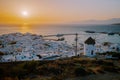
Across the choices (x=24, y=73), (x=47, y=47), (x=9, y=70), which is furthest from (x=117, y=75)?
(x=47, y=47)

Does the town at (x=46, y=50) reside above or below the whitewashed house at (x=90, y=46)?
below

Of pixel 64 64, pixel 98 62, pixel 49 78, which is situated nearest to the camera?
pixel 49 78

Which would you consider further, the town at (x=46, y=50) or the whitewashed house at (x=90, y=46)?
the town at (x=46, y=50)

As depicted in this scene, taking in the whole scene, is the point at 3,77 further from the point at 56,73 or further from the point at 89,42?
the point at 89,42

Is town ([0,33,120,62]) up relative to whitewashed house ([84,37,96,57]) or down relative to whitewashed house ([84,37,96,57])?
down

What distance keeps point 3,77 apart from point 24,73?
57.7 inches

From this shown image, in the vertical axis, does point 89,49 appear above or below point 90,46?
below

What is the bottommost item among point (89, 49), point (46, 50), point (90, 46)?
point (46, 50)

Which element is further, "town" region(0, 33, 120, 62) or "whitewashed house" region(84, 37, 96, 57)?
"town" region(0, 33, 120, 62)

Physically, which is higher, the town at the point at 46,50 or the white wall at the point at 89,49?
the white wall at the point at 89,49

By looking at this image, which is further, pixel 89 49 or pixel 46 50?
pixel 46 50

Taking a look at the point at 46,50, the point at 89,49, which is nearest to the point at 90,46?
the point at 89,49

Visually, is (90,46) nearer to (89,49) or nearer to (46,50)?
(89,49)

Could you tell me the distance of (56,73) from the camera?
38.9 feet
